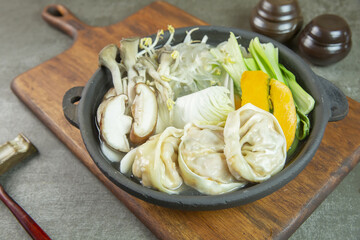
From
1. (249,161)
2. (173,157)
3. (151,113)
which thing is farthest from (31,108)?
(249,161)

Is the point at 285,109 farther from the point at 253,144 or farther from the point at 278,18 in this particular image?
the point at 278,18

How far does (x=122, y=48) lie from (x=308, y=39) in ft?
4.22

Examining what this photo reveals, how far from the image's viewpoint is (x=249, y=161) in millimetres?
1486

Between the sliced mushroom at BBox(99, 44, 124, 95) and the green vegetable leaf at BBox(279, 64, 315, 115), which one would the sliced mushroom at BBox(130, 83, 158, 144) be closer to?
the sliced mushroom at BBox(99, 44, 124, 95)

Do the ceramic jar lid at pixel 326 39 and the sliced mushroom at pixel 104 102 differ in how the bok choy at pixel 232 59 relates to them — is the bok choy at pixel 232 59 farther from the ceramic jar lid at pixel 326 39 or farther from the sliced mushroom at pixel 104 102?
the ceramic jar lid at pixel 326 39

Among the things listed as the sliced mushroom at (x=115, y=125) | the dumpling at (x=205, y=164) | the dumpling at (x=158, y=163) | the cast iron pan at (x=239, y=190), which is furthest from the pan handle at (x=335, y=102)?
the sliced mushroom at (x=115, y=125)

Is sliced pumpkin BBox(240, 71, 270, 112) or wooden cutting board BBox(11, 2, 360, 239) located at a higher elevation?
sliced pumpkin BBox(240, 71, 270, 112)

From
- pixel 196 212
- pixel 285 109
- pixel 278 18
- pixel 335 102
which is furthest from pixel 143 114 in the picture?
pixel 278 18

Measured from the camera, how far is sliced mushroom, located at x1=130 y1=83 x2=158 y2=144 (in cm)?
169

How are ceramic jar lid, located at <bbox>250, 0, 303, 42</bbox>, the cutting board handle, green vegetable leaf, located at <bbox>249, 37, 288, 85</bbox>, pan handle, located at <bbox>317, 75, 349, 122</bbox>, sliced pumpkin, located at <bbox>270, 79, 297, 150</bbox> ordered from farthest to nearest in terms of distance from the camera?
the cutting board handle
ceramic jar lid, located at <bbox>250, 0, 303, 42</bbox>
green vegetable leaf, located at <bbox>249, 37, 288, 85</bbox>
pan handle, located at <bbox>317, 75, 349, 122</bbox>
sliced pumpkin, located at <bbox>270, 79, 297, 150</bbox>

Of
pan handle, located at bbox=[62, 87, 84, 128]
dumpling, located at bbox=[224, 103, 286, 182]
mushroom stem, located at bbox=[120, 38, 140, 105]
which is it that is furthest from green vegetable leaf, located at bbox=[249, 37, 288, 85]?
pan handle, located at bbox=[62, 87, 84, 128]

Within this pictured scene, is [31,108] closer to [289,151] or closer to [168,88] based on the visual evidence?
[168,88]

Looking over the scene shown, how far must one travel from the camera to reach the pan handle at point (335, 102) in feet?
5.73

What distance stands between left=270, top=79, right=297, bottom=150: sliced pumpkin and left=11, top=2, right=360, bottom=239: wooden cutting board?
292 mm
